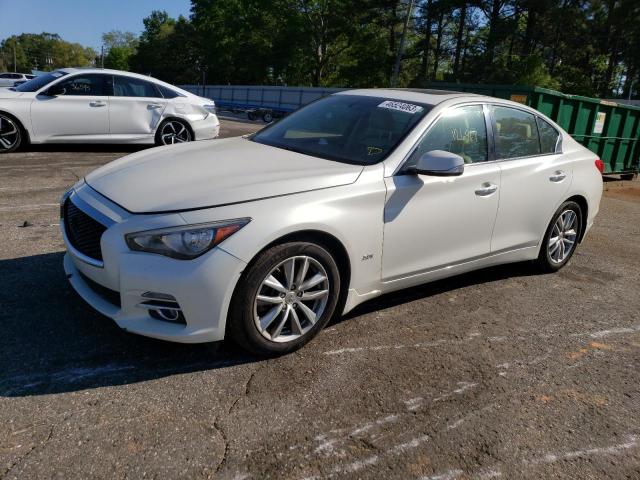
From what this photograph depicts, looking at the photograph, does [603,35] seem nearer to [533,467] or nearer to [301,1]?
[301,1]

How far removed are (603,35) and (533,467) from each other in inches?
1829

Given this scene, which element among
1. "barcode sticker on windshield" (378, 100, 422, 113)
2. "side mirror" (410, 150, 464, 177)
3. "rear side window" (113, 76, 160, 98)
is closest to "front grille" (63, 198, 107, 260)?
"side mirror" (410, 150, 464, 177)

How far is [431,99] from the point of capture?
420cm

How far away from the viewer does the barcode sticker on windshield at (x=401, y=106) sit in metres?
4.04

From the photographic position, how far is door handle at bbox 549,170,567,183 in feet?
15.8

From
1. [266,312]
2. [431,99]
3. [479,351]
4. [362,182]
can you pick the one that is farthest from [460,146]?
[266,312]

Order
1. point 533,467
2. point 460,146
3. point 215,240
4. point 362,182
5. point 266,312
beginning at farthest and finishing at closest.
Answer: point 460,146 < point 362,182 < point 266,312 < point 215,240 < point 533,467

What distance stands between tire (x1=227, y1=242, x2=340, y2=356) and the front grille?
818 mm

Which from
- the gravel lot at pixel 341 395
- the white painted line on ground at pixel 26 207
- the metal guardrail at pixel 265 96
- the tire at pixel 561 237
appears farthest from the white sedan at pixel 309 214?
the metal guardrail at pixel 265 96

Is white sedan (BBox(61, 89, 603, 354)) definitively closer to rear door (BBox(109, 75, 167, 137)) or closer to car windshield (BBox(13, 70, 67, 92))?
rear door (BBox(109, 75, 167, 137))

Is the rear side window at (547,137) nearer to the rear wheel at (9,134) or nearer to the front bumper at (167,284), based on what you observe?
the front bumper at (167,284)

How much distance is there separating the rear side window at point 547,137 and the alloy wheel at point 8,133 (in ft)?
25.9

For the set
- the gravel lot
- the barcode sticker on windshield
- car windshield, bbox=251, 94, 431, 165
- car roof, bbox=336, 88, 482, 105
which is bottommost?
the gravel lot

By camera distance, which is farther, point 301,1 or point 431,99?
point 301,1
